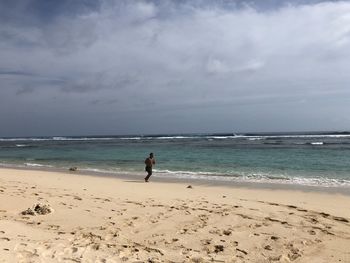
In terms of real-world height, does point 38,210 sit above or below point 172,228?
above

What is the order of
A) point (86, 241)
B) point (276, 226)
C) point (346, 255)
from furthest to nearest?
point (276, 226)
point (86, 241)
point (346, 255)

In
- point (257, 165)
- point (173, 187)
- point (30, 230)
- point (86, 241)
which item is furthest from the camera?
point (257, 165)

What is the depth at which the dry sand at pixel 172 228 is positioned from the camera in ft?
19.0

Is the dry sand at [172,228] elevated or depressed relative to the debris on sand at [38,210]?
depressed

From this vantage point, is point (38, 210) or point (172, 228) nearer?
point (172, 228)

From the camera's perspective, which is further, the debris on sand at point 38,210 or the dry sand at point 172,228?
the debris on sand at point 38,210

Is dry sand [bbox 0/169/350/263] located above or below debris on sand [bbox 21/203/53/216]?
below

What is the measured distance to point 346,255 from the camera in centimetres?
595

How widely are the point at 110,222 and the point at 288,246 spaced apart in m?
3.40

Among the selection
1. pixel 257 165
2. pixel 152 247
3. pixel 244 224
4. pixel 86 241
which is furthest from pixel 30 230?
pixel 257 165

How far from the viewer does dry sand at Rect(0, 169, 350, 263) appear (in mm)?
5789

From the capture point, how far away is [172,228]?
7.34 m

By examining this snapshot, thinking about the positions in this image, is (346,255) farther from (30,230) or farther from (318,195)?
(318,195)

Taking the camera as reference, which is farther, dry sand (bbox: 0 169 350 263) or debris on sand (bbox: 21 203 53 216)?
debris on sand (bbox: 21 203 53 216)
